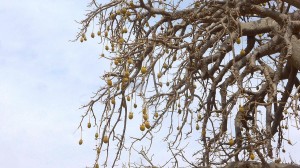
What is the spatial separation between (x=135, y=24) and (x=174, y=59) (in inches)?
52.8

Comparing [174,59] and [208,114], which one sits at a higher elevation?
[174,59]

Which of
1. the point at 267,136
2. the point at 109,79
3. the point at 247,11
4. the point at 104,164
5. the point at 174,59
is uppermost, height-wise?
the point at 247,11

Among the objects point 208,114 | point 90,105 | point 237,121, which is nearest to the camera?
point 90,105

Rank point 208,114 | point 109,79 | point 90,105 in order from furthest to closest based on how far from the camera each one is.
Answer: point 208,114, point 90,105, point 109,79

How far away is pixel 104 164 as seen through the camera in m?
5.35

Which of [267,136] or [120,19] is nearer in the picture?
[267,136]

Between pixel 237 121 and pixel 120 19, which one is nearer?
pixel 237 121

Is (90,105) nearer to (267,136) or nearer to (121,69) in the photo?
(121,69)

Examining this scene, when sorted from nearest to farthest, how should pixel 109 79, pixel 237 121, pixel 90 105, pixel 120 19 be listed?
pixel 109 79 < pixel 90 105 < pixel 237 121 < pixel 120 19

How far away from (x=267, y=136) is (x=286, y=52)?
1206 mm

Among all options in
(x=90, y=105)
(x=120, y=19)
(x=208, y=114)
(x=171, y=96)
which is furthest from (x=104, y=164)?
(x=120, y=19)

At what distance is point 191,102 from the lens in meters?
6.37

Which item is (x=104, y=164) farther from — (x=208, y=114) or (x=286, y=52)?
(x=286, y=52)

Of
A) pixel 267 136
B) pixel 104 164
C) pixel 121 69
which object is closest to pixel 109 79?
pixel 121 69
